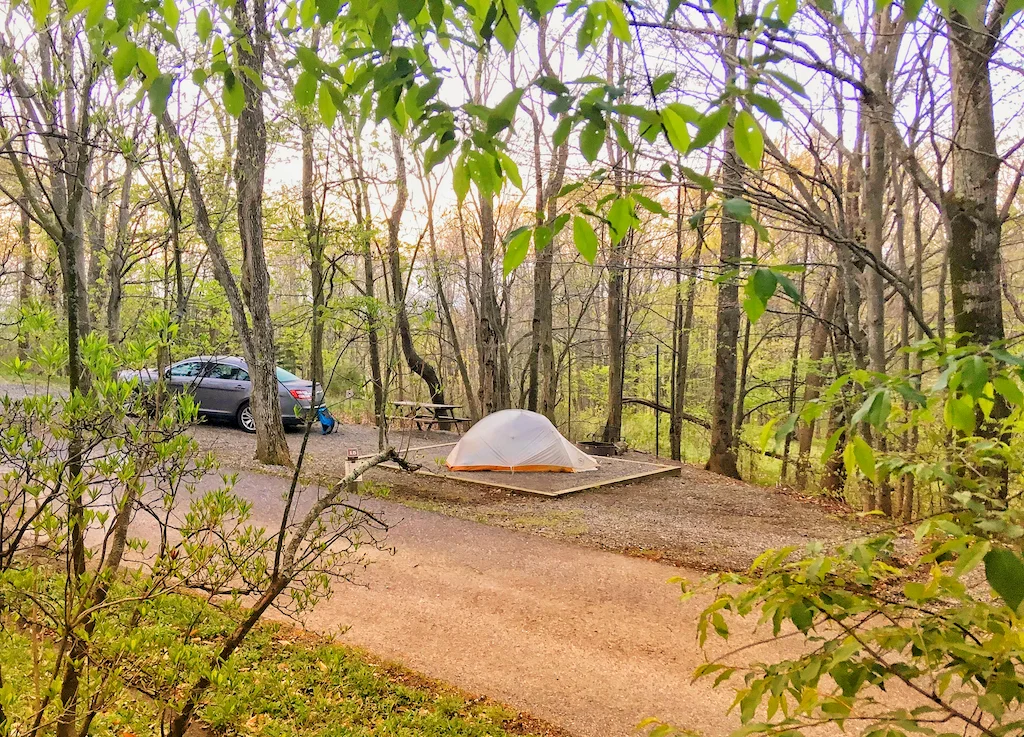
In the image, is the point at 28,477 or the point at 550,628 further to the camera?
the point at 550,628

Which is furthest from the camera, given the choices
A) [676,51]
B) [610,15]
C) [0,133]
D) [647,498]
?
[647,498]

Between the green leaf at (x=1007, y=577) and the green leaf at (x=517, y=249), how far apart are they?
0.80 meters

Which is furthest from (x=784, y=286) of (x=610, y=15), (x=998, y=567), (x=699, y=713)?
(x=699, y=713)

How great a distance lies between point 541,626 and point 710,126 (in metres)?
3.94

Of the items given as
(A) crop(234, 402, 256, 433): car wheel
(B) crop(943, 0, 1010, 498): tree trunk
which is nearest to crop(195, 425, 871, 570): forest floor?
(A) crop(234, 402, 256, 433): car wheel

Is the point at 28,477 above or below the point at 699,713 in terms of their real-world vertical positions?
above

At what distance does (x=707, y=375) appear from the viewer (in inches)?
929

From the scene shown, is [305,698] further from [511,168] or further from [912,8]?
[912,8]

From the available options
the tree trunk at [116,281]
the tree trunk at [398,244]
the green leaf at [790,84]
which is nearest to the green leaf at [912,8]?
the green leaf at [790,84]

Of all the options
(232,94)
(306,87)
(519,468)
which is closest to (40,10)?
(232,94)

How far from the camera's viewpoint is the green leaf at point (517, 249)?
1088 mm

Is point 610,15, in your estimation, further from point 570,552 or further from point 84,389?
point 570,552

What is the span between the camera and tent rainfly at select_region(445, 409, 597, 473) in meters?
9.59

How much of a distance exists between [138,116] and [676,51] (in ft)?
14.6
